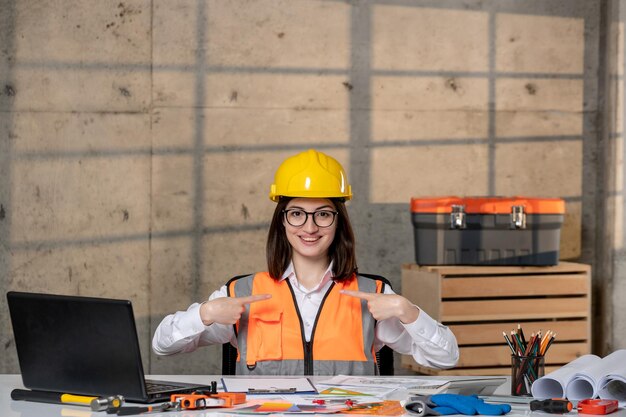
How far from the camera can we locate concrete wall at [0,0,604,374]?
5289mm

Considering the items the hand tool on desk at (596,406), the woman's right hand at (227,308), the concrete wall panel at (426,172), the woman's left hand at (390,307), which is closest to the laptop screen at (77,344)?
the woman's right hand at (227,308)

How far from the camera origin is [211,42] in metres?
5.40

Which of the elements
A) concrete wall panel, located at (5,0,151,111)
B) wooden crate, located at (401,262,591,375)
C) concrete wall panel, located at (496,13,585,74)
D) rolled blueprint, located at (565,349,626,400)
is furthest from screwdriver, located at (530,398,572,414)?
concrete wall panel, located at (496,13,585,74)

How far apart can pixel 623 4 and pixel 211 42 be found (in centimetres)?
240

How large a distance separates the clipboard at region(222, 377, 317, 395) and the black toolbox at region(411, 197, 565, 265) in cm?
253

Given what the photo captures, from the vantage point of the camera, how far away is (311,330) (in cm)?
288

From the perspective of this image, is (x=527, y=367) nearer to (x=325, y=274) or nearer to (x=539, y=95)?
(x=325, y=274)

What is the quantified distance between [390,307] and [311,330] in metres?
0.32

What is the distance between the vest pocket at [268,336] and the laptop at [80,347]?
482mm

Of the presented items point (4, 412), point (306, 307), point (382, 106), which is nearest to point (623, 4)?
point (382, 106)

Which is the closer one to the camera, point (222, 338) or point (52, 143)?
point (222, 338)

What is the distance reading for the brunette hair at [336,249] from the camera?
117 inches

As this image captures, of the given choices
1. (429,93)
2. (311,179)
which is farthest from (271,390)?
(429,93)

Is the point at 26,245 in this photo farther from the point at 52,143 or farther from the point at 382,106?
the point at 382,106
